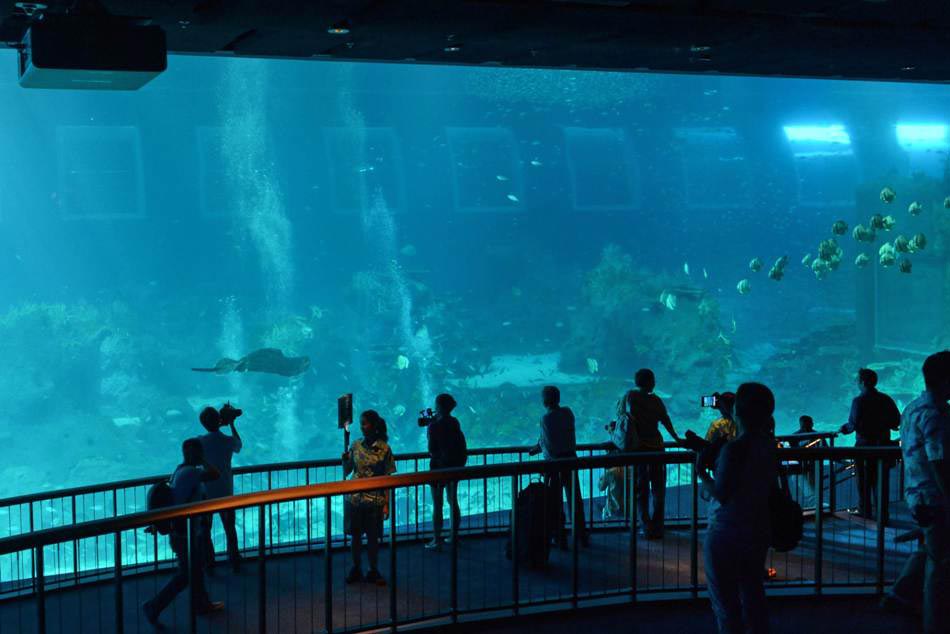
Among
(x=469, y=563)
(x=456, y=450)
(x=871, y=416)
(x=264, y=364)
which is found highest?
(x=871, y=416)

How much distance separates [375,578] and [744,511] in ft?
11.6

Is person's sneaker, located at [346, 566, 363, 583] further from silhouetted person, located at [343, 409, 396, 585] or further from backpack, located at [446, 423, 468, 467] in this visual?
backpack, located at [446, 423, 468, 467]

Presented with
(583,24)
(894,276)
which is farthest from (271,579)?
(894,276)

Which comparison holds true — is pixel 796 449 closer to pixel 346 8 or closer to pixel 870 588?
pixel 870 588

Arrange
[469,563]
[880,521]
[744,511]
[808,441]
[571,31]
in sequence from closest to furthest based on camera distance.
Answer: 1. [744,511]
2. [880,521]
3. [469,563]
4. [571,31]
5. [808,441]

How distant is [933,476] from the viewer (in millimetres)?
4852

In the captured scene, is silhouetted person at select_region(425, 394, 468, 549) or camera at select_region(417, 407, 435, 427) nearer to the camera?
silhouetted person at select_region(425, 394, 468, 549)

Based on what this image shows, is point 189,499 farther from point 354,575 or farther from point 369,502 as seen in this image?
point 354,575

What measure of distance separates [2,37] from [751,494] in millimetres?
6686

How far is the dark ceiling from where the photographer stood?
6891mm

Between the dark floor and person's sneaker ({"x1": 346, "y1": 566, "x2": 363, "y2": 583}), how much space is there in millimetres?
98

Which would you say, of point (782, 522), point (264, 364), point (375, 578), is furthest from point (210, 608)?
point (264, 364)

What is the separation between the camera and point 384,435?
719cm

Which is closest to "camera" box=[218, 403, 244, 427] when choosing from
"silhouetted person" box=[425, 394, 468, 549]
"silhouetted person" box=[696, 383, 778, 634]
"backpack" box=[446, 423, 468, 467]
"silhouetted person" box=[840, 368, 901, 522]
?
"silhouetted person" box=[425, 394, 468, 549]
